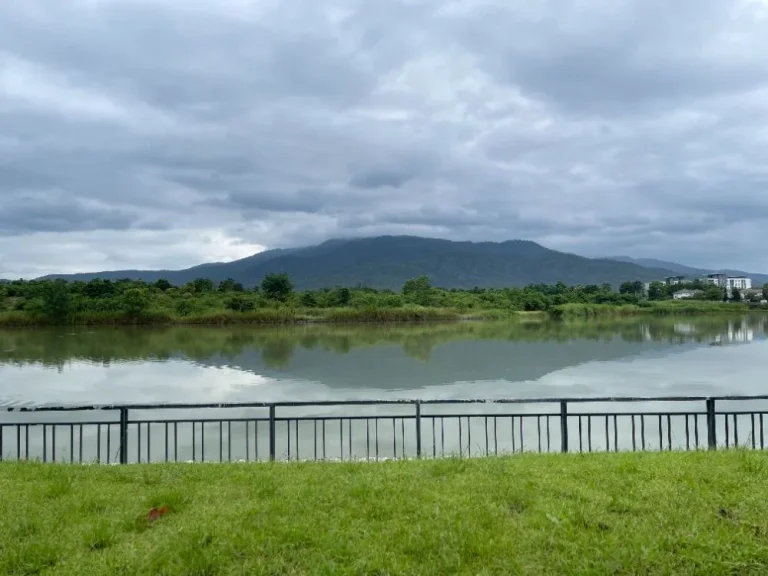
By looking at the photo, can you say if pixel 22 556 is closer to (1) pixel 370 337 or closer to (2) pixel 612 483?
(2) pixel 612 483

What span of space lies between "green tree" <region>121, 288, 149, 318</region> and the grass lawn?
48.4m

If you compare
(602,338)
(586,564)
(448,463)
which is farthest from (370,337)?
(586,564)

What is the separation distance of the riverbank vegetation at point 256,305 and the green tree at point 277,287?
0.34 ft

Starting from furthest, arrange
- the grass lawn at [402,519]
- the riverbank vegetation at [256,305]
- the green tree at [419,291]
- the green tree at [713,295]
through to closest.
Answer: the green tree at [713,295], the green tree at [419,291], the riverbank vegetation at [256,305], the grass lawn at [402,519]

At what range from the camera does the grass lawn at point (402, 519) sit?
3316mm

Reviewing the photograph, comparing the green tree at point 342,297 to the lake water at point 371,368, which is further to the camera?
the green tree at point 342,297

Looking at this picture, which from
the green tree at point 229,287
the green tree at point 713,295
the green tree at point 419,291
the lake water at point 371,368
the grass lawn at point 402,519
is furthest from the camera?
the green tree at point 713,295

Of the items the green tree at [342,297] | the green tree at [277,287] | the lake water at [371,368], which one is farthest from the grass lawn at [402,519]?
the green tree at [342,297]

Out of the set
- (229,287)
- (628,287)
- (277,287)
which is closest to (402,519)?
(277,287)

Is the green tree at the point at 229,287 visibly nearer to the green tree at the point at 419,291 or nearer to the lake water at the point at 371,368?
the green tree at the point at 419,291

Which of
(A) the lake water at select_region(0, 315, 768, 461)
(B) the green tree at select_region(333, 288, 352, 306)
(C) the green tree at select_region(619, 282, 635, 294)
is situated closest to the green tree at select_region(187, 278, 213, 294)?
(B) the green tree at select_region(333, 288, 352, 306)

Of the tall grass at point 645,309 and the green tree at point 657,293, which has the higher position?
the green tree at point 657,293

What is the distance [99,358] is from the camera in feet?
82.0

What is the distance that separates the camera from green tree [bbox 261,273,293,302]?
2377 inches
